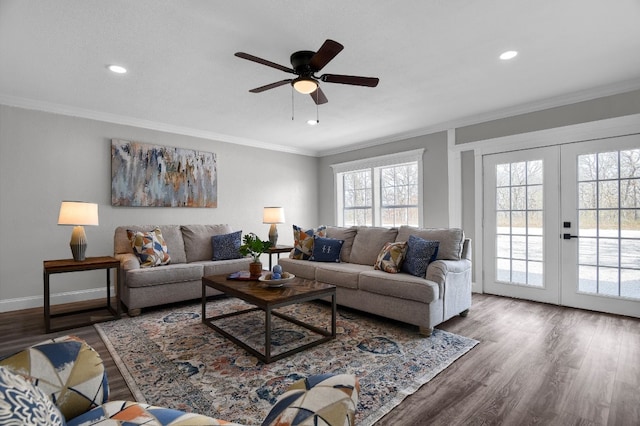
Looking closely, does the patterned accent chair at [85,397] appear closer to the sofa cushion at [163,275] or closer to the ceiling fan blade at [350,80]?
the ceiling fan blade at [350,80]

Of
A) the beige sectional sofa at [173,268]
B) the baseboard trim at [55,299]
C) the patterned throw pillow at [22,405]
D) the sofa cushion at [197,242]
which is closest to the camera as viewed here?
the patterned throw pillow at [22,405]

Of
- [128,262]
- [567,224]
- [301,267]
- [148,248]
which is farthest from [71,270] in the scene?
[567,224]

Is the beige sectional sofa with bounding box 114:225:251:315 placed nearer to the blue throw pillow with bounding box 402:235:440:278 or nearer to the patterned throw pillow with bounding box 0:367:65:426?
the blue throw pillow with bounding box 402:235:440:278

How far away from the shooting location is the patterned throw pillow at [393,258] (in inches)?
133

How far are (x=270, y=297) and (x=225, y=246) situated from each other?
2.26m

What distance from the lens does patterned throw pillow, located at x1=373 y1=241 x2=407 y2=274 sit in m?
3.39

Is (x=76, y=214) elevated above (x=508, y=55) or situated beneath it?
situated beneath

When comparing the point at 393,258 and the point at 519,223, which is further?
the point at 519,223

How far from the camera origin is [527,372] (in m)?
2.29

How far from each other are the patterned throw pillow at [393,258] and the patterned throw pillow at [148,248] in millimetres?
2679

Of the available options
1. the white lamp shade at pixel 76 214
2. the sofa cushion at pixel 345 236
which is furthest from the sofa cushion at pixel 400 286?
the white lamp shade at pixel 76 214

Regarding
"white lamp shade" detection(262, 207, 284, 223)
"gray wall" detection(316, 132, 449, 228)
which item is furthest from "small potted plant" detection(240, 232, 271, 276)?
"gray wall" detection(316, 132, 449, 228)

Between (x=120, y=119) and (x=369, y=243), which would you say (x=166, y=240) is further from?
(x=369, y=243)

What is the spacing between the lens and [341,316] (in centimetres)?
350
